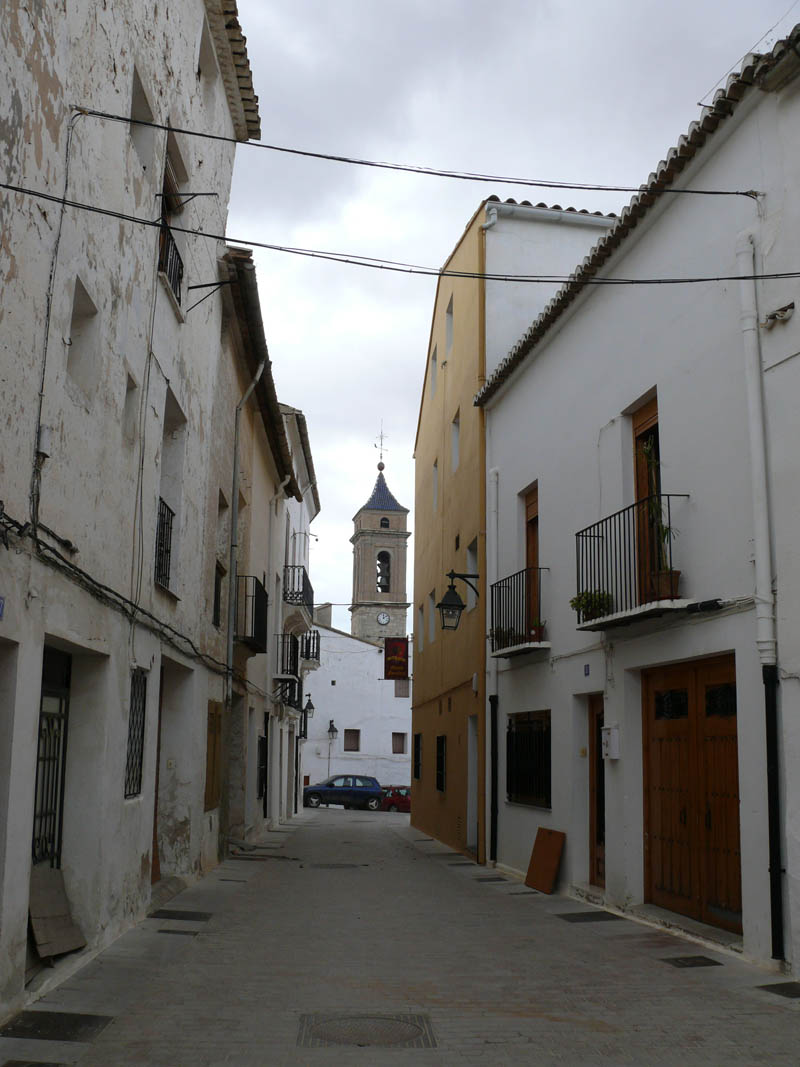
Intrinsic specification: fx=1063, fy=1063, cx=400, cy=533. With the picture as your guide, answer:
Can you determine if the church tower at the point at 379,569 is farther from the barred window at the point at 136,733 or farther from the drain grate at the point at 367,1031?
the drain grate at the point at 367,1031

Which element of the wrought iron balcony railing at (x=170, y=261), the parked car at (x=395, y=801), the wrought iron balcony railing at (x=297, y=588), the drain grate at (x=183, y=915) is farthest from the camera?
the parked car at (x=395, y=801)

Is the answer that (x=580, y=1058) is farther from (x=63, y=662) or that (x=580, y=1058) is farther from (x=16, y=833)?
(x=63, y=662)

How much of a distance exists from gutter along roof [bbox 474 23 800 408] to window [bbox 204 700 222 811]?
666cm

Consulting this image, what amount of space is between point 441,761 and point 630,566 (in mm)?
12495

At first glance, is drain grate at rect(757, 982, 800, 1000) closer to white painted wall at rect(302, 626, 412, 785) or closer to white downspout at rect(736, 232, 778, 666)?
white downspout at rect(736, 232, 778, 666)

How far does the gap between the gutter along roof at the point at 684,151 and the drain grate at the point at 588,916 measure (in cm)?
663

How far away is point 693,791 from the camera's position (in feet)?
31.0

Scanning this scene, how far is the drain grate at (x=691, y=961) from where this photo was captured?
7.93m

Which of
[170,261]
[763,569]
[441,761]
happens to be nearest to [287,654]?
[441,761]

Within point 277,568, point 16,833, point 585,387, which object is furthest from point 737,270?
point 277,568

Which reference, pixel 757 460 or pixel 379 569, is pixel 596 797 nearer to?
pixel 757 460

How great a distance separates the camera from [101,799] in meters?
8.16

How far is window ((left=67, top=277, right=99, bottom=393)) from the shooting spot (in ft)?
25.9

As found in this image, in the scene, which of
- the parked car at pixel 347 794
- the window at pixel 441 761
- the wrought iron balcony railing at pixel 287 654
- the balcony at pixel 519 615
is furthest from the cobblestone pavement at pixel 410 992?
the parked car at pixel 347 794
